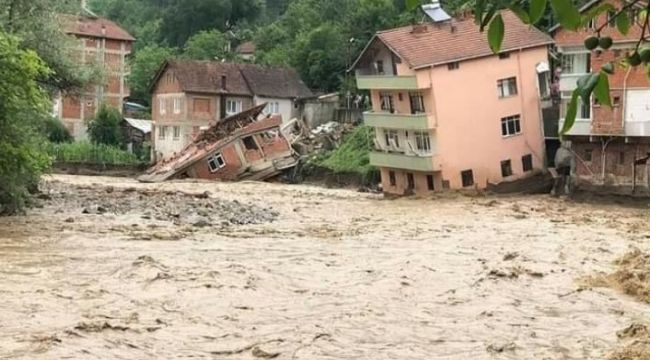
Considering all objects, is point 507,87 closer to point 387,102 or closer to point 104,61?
point 387,102

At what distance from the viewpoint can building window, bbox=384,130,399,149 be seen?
44.0m

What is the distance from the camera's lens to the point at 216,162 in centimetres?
5331

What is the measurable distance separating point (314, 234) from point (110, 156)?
38.5m

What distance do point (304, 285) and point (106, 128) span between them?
51.8 meters

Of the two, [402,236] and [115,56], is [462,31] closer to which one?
[402,236]

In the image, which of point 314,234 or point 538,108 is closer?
point 314,234

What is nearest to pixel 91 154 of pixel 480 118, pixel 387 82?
pixel 387 82

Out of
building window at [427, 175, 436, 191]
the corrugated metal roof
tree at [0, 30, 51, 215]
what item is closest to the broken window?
building window at [427, 175, 436, 191]

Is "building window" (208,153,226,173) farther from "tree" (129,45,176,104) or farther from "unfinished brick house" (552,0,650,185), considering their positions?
"tree" (129,45,176,104)

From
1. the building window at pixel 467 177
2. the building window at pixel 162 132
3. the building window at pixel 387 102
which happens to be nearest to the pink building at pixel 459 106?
the building window at pixel 467 177

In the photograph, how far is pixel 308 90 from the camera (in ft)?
219

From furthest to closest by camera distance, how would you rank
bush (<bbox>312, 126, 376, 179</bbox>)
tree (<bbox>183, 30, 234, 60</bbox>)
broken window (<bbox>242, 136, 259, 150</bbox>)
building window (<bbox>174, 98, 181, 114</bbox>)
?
tree (<bbox>183, 30, 234, 60</bbox>)
building window (<bbox>174, 98, 181, 114</bbox>)
broken window (<bbox>242, 136, 259, 150</bbox>)
bush (<bbox>312, 126, 376, 179</bbox>)

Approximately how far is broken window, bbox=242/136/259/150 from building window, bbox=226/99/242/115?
10854mm

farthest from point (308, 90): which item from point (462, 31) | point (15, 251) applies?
point (15, 251)
